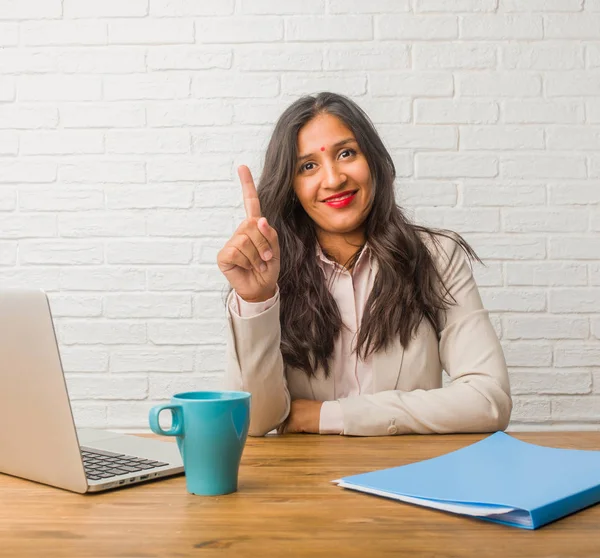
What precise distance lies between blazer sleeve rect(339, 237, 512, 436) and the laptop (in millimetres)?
466

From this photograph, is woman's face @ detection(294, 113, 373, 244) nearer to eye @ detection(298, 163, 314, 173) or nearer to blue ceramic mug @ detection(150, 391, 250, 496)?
eye @ detection(298, 163, 314, 173)

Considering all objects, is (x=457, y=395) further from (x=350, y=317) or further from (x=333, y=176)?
(x=333, y=176)

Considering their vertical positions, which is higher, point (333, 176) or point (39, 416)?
point (333, 176)

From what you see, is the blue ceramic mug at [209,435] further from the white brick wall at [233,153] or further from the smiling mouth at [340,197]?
the white brick wall at [233,153]

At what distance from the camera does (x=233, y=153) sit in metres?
2.20

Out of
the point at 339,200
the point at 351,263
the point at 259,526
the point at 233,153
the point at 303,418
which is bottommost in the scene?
the point at 303,418

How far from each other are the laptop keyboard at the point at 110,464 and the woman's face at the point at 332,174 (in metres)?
0.90

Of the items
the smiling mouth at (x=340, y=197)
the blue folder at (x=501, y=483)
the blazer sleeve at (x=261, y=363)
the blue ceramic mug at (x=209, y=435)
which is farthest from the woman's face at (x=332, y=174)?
the blue ceramic mug at (x=209, y=435)

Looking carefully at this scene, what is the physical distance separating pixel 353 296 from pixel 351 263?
9 centimetres

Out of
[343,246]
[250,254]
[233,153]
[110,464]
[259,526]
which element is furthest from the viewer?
[233,153]

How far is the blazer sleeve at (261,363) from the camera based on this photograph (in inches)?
50.5

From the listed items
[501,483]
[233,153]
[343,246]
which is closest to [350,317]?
[343,246]

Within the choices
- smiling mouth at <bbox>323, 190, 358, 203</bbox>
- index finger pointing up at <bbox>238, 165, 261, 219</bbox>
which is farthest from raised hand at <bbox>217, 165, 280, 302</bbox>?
smiling mouth at <bbox>323, 190, 358, 203</bbox>

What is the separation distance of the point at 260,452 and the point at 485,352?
64 centimetres
